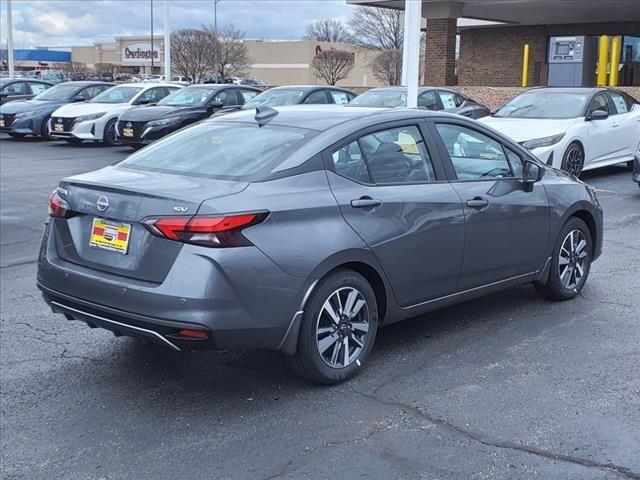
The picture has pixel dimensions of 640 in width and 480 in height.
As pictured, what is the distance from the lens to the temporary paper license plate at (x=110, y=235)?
4.30 metres

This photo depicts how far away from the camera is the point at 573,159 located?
12.5 metres

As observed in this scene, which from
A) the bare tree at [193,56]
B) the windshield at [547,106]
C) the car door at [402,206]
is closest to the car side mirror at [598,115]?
the windshield at [547,106]

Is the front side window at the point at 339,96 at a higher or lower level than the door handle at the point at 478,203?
higher

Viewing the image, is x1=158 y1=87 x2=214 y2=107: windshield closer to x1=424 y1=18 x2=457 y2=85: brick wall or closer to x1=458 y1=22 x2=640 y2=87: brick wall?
x1=424 y1=18 x2=457 y2=85: brick wall

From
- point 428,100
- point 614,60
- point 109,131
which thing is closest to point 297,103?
point 428,100

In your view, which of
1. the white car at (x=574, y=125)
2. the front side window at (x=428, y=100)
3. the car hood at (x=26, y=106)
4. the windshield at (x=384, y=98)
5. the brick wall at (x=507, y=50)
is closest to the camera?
the white car at (x=574, y=125)

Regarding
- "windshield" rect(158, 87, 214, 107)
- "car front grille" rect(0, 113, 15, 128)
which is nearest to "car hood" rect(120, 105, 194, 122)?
"windshield" rect(158, 87, 214, 107)

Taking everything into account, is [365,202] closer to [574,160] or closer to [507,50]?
[574,160]

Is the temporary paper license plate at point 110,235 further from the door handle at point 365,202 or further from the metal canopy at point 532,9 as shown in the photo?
the metal canopy at point 532,9

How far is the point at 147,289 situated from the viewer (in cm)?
415

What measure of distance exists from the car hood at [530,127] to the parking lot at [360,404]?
6.02 metres

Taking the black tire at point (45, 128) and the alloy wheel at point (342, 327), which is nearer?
the alloy wheel at point (342, 327)

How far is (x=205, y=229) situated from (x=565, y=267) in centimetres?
336

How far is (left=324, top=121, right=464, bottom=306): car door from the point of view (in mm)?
4730
